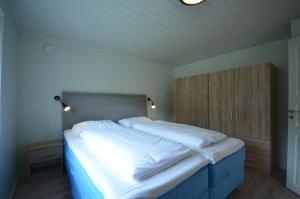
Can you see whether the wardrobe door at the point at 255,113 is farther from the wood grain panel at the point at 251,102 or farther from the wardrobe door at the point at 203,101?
the wardrobe door at the point at 203,101

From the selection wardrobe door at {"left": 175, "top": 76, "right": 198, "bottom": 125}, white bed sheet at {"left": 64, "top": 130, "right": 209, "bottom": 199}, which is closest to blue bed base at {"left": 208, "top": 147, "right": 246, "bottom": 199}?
white bed sheet at {"left": 64, "top": 130, "right": 209, "bottom": 199}

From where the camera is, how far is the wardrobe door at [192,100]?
320 cm

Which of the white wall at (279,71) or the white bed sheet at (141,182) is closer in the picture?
the white bed sheet at (141,182)

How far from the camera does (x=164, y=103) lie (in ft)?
13.9

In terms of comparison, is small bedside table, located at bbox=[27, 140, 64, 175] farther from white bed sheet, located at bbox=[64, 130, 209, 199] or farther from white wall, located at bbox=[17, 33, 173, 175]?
white bed sheet, located at bbox=[64, 130, 209, 199]

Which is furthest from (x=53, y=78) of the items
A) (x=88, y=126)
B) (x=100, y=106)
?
(x=88, y=126)

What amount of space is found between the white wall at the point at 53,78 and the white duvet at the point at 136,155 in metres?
1.34

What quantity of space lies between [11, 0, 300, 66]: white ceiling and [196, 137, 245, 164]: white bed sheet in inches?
64.9

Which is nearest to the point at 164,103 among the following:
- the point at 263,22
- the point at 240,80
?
the point at 240,80

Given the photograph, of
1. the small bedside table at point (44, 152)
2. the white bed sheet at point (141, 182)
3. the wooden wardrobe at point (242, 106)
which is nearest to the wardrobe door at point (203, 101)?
the wooden wardrobe at point (242, 106)

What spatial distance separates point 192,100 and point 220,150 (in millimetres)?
1943

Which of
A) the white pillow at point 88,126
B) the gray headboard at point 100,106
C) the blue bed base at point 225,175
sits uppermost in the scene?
the gray headboard at point 100,106

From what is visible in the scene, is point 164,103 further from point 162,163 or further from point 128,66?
point 162,163

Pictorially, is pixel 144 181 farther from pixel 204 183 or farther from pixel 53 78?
pixel 53 78
